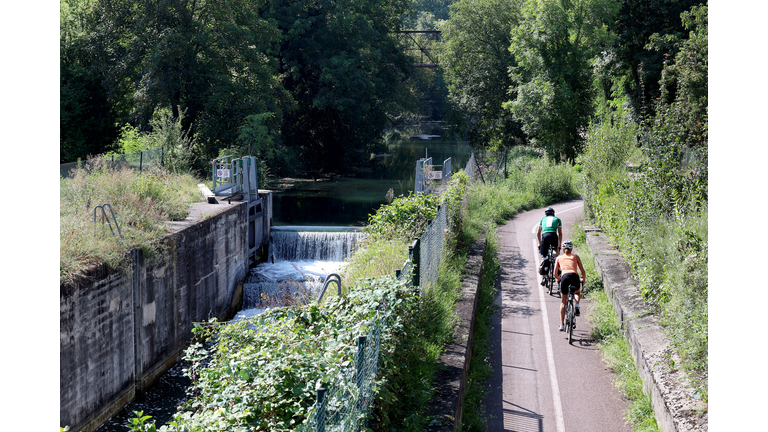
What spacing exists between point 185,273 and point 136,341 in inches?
102

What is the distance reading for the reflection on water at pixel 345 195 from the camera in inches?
1142

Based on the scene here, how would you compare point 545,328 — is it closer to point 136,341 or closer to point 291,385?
point 291,385

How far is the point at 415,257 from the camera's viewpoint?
8.62 m

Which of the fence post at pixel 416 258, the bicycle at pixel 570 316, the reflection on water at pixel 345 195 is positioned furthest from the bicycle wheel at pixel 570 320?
the reflection on water at pixel 345 195

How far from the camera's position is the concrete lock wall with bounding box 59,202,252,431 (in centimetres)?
1048

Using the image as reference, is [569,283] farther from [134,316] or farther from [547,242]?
[134,316]

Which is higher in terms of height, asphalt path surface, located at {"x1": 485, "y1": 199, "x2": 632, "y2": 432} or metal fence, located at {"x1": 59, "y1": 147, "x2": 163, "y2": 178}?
metal fence, located at {"x1": 59, "y1": 147, "x2": 163, "y2": 178}

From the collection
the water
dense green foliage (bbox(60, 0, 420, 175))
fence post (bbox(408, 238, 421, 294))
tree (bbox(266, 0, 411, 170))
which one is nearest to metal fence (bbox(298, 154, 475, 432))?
fence post (bbox(408, 238, 421, 294))

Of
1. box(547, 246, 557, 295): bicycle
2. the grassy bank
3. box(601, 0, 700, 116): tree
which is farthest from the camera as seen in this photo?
box(601, 0, 700, 116): tree

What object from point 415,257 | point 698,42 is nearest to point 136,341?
point 415,257

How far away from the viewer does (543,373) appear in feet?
29.2

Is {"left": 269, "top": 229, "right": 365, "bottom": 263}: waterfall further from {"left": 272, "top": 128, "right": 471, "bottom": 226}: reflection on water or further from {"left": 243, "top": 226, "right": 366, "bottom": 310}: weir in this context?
{"left": 272, "top": 128, "right": 471, "bottom": 226}: reflection on water

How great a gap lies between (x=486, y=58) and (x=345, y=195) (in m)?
13.5

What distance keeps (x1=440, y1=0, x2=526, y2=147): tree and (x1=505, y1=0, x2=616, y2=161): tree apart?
6157 mm
